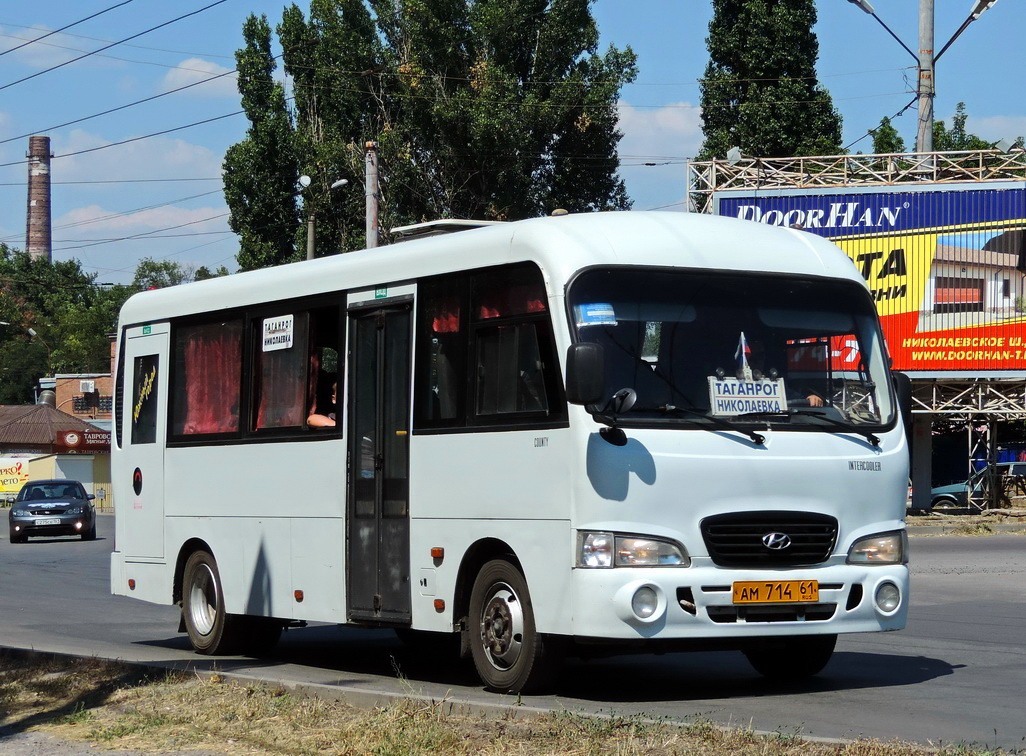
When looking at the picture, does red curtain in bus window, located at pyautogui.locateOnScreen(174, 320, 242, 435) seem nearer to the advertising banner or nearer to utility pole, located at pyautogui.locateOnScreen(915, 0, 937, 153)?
utility pole, located at pyautogui.locateOnScreen(915, 0, 937, 153)

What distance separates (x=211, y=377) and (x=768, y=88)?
43420mm

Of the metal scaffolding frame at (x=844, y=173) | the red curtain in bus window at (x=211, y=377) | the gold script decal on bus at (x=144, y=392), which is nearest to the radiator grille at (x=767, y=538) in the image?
the red curtain in bus window at (x=211, y=377)

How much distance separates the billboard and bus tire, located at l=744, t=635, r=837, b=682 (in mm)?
31008

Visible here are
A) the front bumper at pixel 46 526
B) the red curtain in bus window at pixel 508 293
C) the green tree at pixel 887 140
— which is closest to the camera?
the red curtain in bus window at pixel 508 293

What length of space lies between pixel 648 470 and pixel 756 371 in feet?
3.57

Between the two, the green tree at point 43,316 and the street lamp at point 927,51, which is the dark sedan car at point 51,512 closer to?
the street lamp at point 927,51

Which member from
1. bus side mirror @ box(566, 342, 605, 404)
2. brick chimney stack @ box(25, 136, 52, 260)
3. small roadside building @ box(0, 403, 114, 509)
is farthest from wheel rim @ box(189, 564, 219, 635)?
brick chimney stack @ box(25, 136, 52, 260)

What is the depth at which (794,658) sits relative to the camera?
36.7ft

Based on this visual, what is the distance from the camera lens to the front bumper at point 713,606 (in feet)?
30.8

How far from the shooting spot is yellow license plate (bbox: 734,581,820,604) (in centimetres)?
962

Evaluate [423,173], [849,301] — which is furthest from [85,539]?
[849,301]

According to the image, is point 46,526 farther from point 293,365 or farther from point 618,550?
point 618,550

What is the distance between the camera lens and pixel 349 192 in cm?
5734

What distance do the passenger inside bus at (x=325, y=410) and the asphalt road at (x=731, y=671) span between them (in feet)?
6.17
